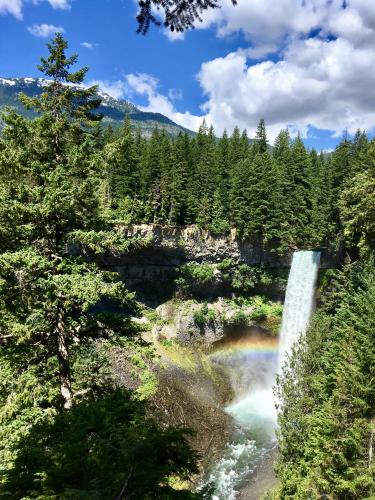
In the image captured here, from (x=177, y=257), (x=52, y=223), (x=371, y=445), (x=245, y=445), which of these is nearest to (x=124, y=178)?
(x=177, y=257)

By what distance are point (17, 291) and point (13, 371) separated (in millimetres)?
2435

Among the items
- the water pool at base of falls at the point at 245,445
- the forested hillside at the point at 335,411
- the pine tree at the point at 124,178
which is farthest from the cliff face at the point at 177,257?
the forested hillside at the point at 335,411

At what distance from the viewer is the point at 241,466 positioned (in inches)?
1168

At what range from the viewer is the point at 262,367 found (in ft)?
149

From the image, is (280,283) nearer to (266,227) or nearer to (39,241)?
(266,227)

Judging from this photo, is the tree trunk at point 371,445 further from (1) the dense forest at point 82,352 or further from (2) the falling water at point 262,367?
(2) the falling water at point 262,367

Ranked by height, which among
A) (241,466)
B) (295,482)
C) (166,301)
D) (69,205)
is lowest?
(241,466)

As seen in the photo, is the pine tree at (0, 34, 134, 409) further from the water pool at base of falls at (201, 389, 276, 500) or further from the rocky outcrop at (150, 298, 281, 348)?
the rocky outcrop at (150, 298, 281, 348)

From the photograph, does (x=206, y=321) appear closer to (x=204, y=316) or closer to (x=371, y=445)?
(x=204, y=316)

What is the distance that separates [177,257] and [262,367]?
646 inches

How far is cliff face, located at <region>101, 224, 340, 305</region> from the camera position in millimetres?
45406

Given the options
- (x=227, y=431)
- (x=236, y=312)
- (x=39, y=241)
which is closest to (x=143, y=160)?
(x=236, y=312)

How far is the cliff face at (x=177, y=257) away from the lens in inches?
1788

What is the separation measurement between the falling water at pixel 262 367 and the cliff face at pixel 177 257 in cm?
268
